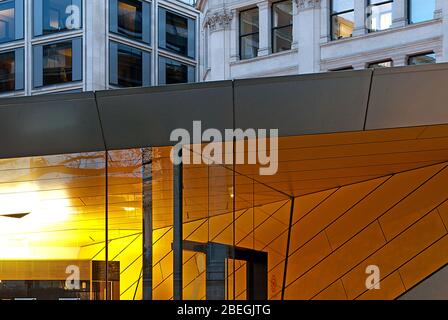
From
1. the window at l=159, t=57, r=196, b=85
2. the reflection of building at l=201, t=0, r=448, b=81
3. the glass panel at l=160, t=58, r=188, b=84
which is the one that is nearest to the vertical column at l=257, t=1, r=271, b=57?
the reflection of building at l=201, t=0, r=448, b=81

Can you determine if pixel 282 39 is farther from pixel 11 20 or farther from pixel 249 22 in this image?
pixel 11 20

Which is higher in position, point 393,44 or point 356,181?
point 393,44

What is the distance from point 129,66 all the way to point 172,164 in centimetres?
4349

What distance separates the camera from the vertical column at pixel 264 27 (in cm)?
4344

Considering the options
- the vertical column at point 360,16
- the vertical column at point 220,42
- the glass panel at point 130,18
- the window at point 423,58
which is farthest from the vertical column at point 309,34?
the glass panel at point 130,18

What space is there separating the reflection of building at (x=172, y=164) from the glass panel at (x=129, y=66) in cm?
4049

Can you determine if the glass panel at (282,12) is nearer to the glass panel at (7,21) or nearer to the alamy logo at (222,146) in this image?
the glass panel at (7,21)

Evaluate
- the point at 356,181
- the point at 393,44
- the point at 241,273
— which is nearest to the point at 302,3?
the point at 393,44

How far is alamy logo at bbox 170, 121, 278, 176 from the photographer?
Answer: 56.5 ft

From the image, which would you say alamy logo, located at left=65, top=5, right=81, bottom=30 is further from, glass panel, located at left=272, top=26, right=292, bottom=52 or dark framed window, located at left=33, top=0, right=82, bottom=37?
glass panel, located at left=272, top=26, right=292, bottom=52

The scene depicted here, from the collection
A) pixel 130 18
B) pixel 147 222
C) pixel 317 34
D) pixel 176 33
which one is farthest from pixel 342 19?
pixel 176 33
